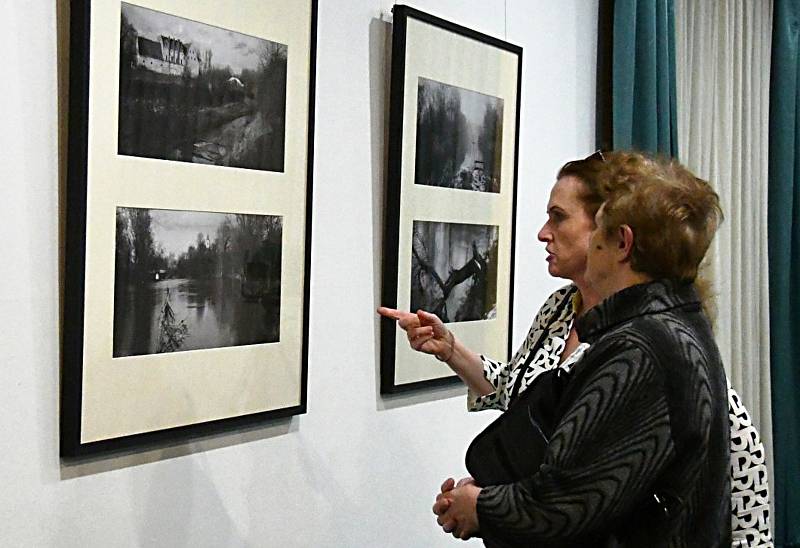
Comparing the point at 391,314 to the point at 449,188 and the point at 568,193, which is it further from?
the point at 449,188

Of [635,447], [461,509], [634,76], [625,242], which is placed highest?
[634,76]

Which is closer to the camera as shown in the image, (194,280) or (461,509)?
(461,509)

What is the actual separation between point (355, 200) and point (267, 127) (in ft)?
1.16

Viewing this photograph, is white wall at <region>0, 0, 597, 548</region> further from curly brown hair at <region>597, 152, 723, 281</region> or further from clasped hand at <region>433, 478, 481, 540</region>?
curly brown hair at <region>597, 152, 723, 281</region>

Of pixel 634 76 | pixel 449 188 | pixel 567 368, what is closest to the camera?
pixel 567 368

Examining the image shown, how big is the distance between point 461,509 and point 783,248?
316cm

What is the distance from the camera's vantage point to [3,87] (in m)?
1.69

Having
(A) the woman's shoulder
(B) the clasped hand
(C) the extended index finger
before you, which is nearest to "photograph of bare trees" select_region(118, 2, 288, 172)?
(C) the extended index finger

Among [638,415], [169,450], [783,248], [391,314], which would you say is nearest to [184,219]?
[169,450]

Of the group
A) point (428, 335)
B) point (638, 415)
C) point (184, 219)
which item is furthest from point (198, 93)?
point (638, 415)

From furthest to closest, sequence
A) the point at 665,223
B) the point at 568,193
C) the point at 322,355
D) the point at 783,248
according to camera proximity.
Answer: the point at 783,248
the point at 322,355
the point at 568,193
the point at 665,223

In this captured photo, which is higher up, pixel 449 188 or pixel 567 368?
pixel 449 188

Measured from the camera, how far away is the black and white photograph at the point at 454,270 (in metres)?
2.66

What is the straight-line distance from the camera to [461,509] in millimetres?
1759
